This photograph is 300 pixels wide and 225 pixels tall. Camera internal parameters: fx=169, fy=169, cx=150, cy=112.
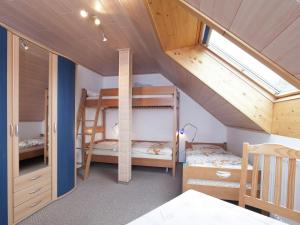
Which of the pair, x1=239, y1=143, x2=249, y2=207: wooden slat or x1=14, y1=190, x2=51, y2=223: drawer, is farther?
x1=14, y1=190, x2=51, y2=223: drawer

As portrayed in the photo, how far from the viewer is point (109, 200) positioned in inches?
92.6

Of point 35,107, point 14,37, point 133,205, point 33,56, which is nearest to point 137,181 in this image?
point 133,205

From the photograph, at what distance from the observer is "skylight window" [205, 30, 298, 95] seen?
188cm

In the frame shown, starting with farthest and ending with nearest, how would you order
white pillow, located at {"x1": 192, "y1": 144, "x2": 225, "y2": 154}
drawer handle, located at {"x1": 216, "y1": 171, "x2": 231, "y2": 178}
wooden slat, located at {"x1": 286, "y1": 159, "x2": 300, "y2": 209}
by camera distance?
white pillow, located at {"x1": 192, "y1": 144, "x2": 225, "y2": 154} → drawer handle, located at {"x1": 216, "y1": 171, "x2": 231, "y2": 178} → wooden slat, located at {"x1": 286, "y1": 159, "x2": 300, "y2": 209}

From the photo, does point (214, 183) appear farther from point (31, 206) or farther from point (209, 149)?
point (31, 206)

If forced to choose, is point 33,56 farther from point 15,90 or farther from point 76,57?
point 76,57

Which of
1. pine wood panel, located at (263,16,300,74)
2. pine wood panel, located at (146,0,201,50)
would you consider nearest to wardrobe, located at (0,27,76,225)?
pine wood panel, located at (146,0,201,50)

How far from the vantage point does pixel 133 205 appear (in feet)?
7.31

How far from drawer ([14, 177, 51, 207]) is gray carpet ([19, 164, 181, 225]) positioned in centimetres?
22

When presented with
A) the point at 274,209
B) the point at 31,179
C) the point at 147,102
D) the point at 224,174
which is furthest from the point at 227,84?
the point at 31,179

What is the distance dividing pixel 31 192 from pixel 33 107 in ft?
3.35

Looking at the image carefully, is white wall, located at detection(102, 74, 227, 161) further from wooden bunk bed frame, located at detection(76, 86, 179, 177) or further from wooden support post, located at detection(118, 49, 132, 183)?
wooden support post, located at detection(118, 49, 132, 183)

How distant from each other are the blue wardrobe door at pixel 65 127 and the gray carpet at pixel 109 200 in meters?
0.25

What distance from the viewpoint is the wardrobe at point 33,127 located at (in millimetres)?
1750
